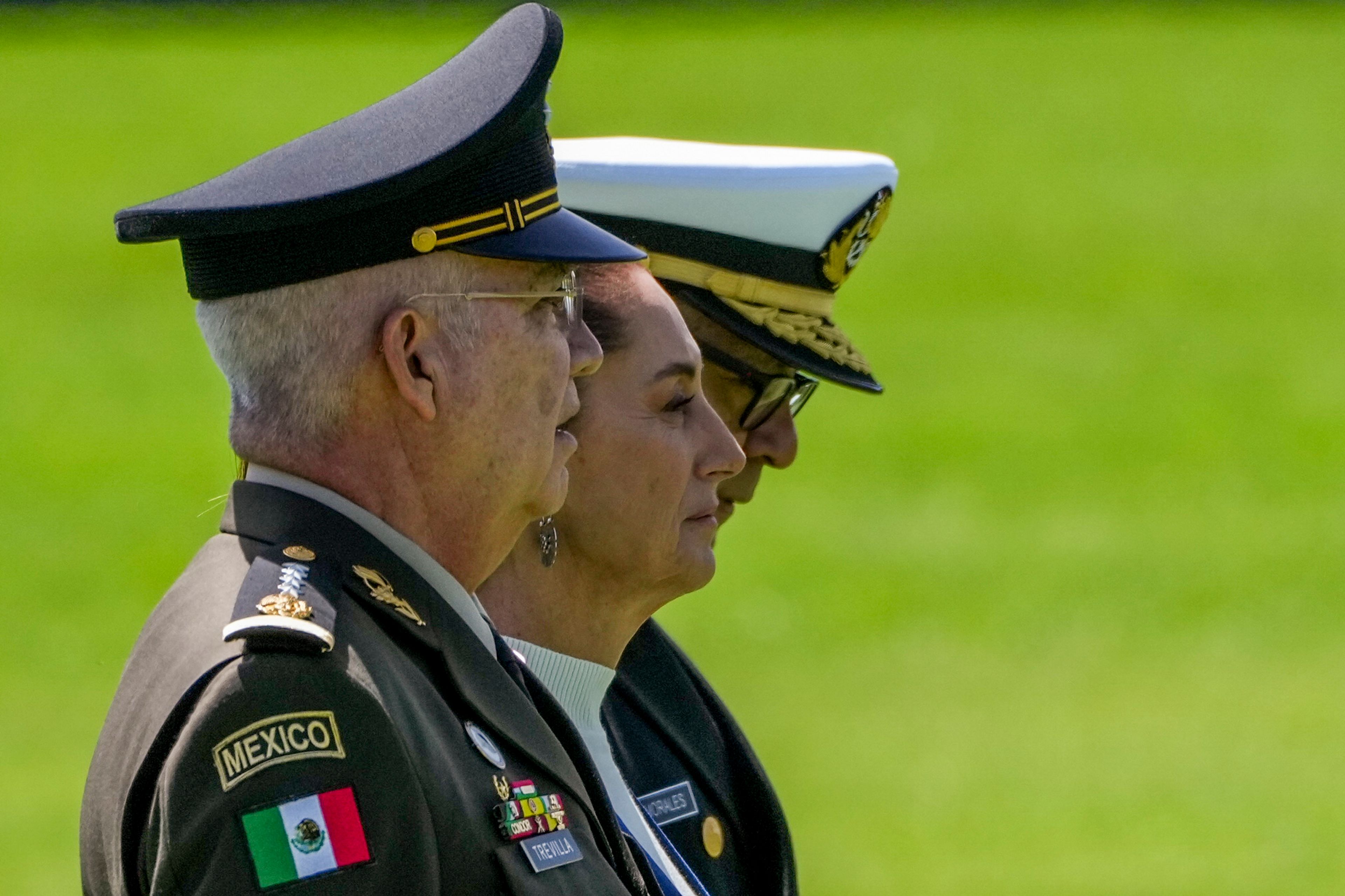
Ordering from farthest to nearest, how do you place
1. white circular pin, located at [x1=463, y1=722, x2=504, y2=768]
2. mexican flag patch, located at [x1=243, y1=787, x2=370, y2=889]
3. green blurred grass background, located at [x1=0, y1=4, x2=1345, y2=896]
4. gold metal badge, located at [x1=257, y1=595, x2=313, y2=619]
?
green blurred grass background, located at [x1=0, y1=4, x2=1345, y2=896] < white circular pin, located at [x1=463, y1=722, x2=504, y2=768] < gold metal badge, located at [x1=257, y1=595, x2=313, y2=619] < mexican flag patch, located at [x1=243, y1=787, x2=370, y2=889]

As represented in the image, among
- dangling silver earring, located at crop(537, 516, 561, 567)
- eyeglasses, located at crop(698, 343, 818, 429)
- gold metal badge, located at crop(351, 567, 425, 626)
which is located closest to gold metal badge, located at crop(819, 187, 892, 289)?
eyeglasses, located at crop(698, 343, 818, 429)

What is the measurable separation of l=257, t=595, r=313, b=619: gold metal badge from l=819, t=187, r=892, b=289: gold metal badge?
6.32 feet

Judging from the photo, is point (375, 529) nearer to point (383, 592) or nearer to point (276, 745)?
point (383, 592)

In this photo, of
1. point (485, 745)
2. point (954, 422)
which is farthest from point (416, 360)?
point (954, 422)

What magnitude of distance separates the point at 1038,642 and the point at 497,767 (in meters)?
11.5

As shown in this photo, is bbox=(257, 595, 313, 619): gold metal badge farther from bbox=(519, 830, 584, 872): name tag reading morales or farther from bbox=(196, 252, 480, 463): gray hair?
bbox=(519, 830, 584, 872): name tag reading morales

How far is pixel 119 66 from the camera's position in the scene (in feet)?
91.3

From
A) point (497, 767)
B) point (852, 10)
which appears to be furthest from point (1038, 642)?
point (852, 10)

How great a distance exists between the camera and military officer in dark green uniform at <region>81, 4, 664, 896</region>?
1.93m

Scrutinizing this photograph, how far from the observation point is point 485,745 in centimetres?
218

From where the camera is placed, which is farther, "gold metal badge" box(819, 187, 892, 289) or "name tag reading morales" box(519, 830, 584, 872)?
"gold metal badge" box(819, 187, 892, 289)

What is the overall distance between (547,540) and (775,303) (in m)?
0.86

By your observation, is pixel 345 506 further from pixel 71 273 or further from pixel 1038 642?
pixel 71 273

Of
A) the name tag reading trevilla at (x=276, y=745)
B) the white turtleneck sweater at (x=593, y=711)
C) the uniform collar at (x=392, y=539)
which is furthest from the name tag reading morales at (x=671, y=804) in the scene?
the name tag reading trevilla at (x=276, y=745)
